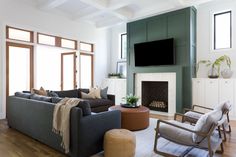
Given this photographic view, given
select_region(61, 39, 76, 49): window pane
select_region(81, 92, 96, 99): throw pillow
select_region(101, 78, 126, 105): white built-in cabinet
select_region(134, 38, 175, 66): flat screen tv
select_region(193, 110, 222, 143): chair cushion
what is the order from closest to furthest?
select_region(193, 110, 222, 143): chair cushion < select_region(81, 92, 96, 99): throw pillow < select_region(134, 38, 175, 66): flat screen tv < select_region(61, 39, 76, 49): window pane < select_region(101, 78, 126, 105): white built-in cabinet

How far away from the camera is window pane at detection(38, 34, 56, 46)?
19.8 ft

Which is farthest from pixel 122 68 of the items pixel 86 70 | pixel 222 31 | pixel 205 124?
pixel 205 124

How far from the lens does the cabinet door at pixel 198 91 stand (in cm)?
552

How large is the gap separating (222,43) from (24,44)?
6344 millimetres

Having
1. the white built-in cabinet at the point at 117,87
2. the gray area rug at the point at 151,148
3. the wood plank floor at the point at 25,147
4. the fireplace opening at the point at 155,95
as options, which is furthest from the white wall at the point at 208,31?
the gray area rug at the point at 151,148

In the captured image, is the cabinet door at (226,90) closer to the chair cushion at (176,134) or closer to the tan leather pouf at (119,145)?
the chair cushion at (176,134)

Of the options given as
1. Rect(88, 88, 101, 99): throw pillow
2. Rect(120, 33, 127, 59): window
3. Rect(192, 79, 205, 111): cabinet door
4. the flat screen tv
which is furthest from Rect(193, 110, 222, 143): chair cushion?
Rect(120, 33, 127, 59): window

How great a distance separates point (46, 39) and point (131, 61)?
326cm

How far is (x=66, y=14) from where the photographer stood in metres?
6.70

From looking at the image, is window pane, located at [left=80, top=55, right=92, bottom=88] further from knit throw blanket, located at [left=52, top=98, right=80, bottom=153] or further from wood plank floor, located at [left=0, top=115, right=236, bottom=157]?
knit throw blanket, located at [left=52, top=98, right=80, bottom=153]

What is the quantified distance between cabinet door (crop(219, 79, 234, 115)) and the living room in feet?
0.08

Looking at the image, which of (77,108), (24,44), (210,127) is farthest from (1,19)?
(210,127)

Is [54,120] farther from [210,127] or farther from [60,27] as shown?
[60,27]

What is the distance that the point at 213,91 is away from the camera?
533 centimetres
